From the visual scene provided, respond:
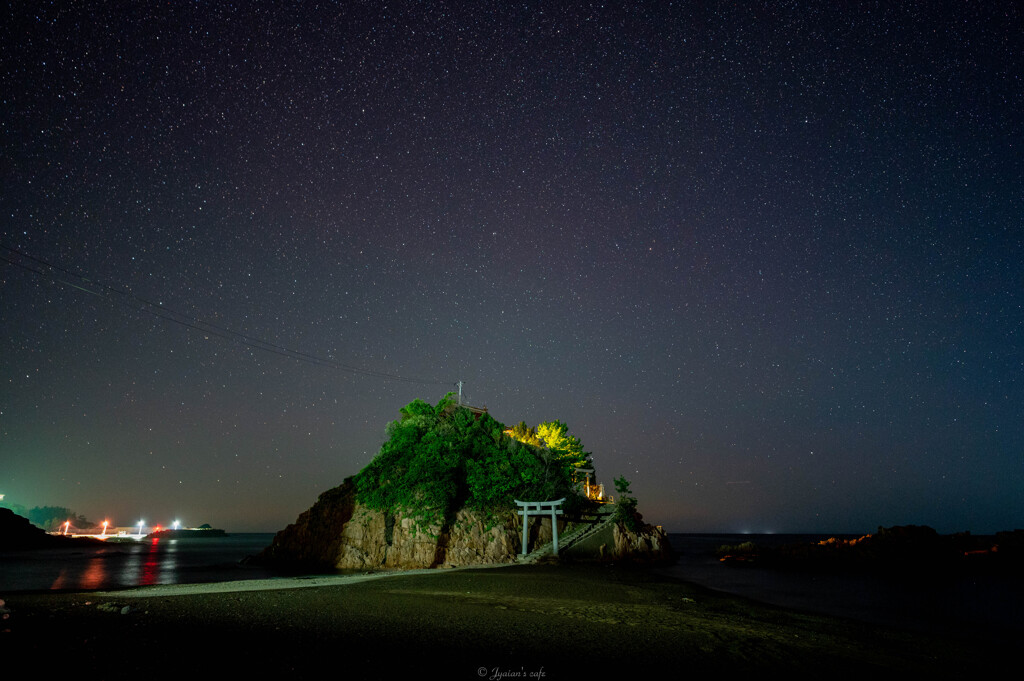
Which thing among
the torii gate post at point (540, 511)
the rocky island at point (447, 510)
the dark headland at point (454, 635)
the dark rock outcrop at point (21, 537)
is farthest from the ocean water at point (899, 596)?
the dark rock outcrop at point (21, 537)

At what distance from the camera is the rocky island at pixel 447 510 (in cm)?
2881

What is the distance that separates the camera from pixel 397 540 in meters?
28.9

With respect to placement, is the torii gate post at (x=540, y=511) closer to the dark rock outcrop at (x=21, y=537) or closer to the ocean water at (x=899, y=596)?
the ocean water at (x=899, y=596)

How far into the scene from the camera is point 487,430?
109 ft

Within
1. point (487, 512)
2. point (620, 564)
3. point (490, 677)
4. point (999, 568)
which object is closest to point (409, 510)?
point (487, 512)

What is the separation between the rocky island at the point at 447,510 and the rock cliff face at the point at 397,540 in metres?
0.05

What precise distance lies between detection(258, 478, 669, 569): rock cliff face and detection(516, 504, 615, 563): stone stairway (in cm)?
67

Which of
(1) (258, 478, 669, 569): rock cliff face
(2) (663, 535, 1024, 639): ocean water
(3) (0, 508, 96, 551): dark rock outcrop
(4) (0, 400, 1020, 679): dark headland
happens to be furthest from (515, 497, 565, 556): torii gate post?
(3) (0, 508, 96, 551): dark rock outcrop

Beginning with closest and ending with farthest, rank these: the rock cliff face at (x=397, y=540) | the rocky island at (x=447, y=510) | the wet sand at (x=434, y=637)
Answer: the wet sand at (x=434, y=637) < the rock cliff face at (x=397, y=540) < the rocky island at (x=447, y=510)

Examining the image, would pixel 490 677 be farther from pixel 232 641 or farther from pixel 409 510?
pixel 409 510

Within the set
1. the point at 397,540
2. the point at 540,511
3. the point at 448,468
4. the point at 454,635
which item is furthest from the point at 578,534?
the point at 454,635

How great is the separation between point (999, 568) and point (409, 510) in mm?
56671

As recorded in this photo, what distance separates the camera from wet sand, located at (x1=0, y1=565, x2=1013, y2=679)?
24.7ft

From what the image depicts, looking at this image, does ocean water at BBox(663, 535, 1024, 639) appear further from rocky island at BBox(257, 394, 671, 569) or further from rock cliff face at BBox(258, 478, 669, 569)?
rock cliff face at BBox(258, 478, 669, 569)
